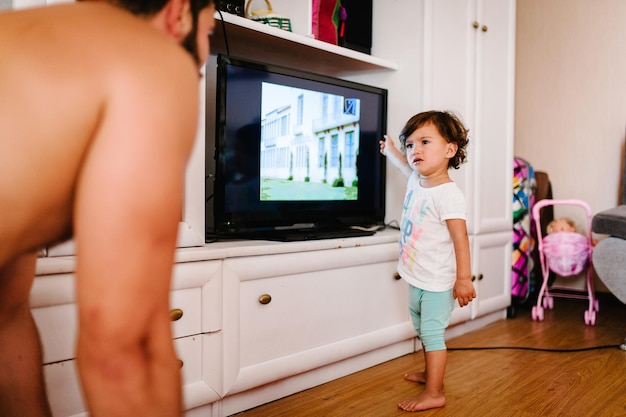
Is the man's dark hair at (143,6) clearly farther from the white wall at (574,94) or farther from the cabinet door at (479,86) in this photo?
the white wall at (574,94)

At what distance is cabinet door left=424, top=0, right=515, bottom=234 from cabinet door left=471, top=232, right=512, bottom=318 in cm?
6

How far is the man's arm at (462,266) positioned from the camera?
1.67m

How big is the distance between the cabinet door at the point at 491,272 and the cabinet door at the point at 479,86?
61 mm

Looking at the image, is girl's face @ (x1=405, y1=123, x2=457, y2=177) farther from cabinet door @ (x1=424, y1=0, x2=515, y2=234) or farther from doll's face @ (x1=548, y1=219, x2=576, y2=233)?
doll's face @ (x1=548, y1=219, x2=576, y2=233)

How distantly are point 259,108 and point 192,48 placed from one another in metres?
1.20

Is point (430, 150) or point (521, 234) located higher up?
point (430, 150)

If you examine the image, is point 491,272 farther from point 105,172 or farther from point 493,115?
point 105,172

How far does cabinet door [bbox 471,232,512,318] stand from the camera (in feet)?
8.49

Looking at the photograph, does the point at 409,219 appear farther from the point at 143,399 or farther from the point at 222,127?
the point at 143,399

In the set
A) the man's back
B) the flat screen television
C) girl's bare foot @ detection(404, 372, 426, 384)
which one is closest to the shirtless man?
the man's back

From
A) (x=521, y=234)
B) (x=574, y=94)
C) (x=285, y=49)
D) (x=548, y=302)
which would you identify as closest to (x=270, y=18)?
(x=285, y=49)

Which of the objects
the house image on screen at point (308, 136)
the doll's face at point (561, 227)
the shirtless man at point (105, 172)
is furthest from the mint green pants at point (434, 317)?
the doll's face at point (561, 227)

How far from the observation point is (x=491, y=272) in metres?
2.71

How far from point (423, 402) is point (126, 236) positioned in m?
1.36
